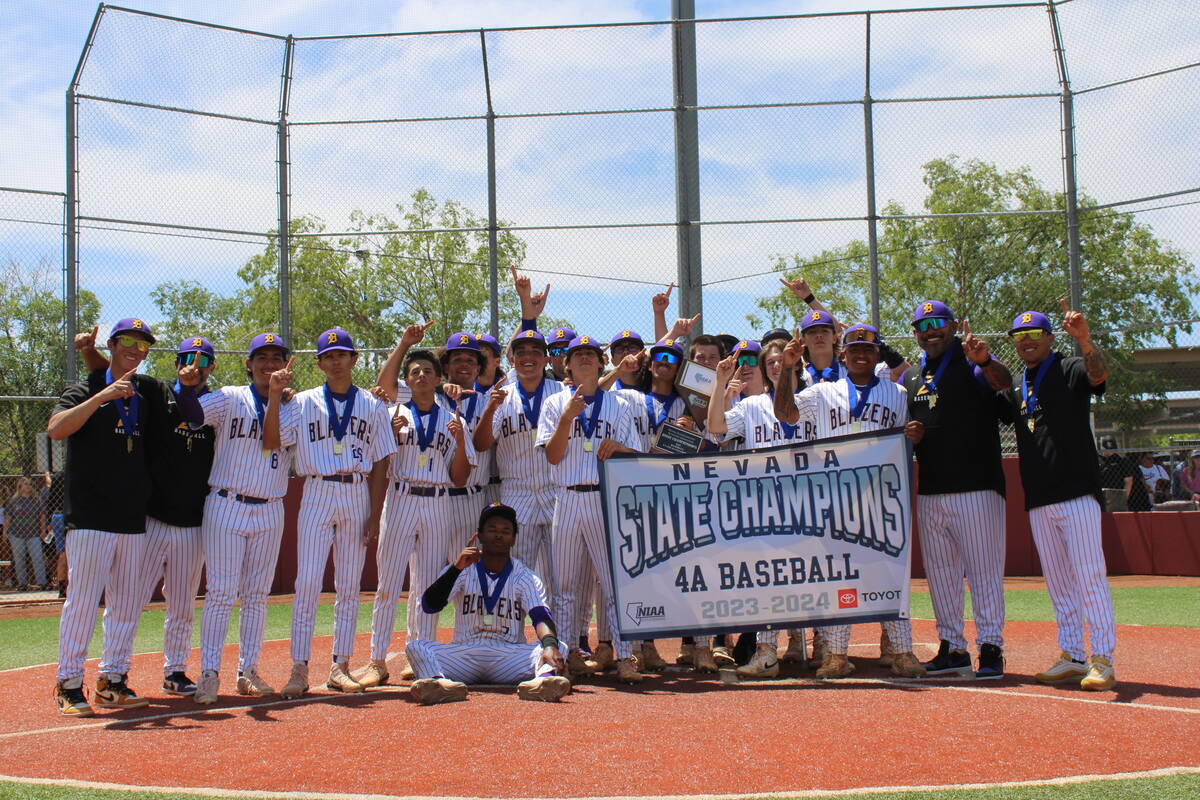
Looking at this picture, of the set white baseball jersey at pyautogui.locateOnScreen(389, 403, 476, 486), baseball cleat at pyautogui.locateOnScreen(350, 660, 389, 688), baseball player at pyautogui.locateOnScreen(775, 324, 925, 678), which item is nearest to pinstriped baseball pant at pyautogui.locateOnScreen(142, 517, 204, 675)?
baseball cleat at pyautogui.locateOnScreen(350, 660, 389, 688)

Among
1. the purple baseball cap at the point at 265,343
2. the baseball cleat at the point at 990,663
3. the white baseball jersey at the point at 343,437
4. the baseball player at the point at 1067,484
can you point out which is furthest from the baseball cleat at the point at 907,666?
the purple baseball cap at the point at 265,343

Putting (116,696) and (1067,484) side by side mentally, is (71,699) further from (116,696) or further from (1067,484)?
(1067,484)

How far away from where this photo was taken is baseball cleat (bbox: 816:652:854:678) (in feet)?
23.6

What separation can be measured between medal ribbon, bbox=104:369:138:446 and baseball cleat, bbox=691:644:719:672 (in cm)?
391

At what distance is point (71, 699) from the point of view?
6539mm

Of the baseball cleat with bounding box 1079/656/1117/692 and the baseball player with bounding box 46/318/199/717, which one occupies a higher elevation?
the baseball player with bounding box 46/318/199/717

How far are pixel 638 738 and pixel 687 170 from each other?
8.67m

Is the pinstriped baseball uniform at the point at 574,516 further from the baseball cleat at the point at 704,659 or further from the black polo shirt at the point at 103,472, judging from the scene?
the black polo shirt at the point at 103,472

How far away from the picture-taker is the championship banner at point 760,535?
7.30 m

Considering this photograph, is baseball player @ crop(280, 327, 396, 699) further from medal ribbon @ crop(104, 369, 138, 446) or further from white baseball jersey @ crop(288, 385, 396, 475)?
medal ribbon @ crop(104, 369, 138, 446)

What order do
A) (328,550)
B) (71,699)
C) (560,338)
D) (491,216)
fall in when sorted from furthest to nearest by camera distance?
(491,216)
(560,338)
(328,550)
(71,699)

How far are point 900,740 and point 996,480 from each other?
2.58 meters

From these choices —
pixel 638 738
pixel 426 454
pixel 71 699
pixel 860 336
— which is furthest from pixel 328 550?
pixel 860 336

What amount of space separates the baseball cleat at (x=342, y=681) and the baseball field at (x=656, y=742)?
0.11m
